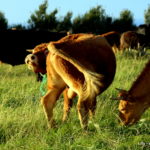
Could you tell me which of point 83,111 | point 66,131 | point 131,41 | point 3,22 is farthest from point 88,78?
point 3,22

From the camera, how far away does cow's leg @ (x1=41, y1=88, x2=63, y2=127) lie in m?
6.28

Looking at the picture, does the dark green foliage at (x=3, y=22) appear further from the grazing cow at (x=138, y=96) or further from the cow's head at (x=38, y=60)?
the grazing cow at (x=138, y=96)

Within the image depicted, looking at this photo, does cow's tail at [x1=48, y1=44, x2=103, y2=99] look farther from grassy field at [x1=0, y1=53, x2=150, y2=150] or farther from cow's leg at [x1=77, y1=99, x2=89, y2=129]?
grassy field at [x1=0, y1=53, x2=150, y2=150]

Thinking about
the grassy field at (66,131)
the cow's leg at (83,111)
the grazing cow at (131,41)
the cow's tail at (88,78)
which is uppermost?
the cow's tail at (88,78)

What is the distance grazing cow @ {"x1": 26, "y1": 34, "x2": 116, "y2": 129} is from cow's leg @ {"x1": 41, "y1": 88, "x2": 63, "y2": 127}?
4 cm

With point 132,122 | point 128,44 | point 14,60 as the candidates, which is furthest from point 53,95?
point 128,44

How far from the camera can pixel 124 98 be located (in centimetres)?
561

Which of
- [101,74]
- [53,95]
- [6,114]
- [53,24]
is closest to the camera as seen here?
[101,74]

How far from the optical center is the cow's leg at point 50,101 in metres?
6.28

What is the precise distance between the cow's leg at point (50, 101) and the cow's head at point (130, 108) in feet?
3.27

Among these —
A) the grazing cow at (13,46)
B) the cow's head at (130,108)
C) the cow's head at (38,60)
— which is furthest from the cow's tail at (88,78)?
the grazing cow at (13,46)

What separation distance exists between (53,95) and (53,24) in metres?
29.5

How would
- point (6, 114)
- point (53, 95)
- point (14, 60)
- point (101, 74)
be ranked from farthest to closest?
point (14, 60), point (6, 114), point (53, 95), point (101, 74)

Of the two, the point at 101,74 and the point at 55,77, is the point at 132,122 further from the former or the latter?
the point at 55,77
